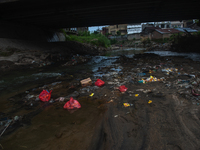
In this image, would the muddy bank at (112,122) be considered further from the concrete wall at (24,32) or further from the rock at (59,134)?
the concrete wall at (24,32)

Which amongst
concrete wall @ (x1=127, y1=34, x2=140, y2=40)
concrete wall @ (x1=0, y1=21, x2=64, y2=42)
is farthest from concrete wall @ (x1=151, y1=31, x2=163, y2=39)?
concrete wall @ (x1=0, y1=21, x2=64, y2=42)

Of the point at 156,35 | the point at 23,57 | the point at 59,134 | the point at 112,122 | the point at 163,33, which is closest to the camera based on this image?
the point at 59,134

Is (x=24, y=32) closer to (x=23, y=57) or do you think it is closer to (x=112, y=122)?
(x=23, y=57)

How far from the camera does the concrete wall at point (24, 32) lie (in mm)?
9810

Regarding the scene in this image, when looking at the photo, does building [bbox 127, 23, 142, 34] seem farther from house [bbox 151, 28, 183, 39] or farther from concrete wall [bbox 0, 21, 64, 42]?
concrete wall [bbox 0, 21, 64, 42]

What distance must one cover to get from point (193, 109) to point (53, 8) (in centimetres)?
862

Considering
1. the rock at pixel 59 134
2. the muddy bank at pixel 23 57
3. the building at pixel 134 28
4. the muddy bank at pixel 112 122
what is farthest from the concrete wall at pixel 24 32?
the building at pixel 134 28

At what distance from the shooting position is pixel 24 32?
11461mm

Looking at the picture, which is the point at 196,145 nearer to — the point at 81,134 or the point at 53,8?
the point at 81,134

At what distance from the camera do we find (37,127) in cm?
206

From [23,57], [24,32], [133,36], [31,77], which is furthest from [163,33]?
[31,77]

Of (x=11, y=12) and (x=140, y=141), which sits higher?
(x=11, y=12)

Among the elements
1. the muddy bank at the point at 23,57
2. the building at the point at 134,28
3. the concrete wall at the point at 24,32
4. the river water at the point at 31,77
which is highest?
the building at the point at 134,28

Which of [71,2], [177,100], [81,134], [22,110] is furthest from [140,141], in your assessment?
[71,2]
